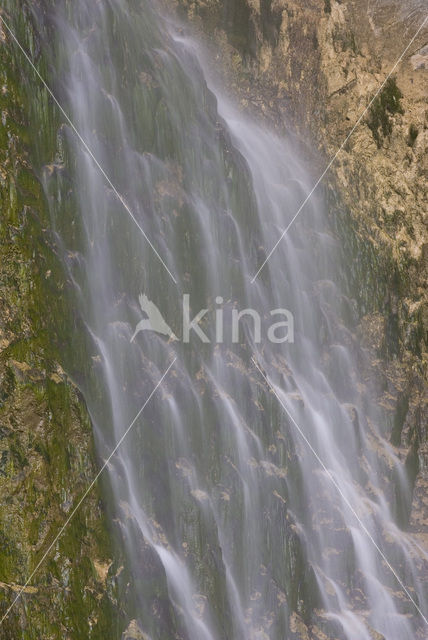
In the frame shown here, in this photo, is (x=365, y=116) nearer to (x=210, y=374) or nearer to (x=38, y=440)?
(x=210, y=374)

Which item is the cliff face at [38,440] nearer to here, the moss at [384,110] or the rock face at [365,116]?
the rock face at [365,116]

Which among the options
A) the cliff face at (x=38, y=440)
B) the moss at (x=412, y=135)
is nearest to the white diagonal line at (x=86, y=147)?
the cliff face at (x=38, y=440)

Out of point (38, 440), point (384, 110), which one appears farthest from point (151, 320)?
point (384, 110)

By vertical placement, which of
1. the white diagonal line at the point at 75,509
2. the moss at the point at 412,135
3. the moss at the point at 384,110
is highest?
the moss at the point at 384,110

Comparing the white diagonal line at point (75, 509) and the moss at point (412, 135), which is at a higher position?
the moss at point (412, 135)

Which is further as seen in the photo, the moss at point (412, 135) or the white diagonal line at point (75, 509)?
the moss at point (412, 135)
